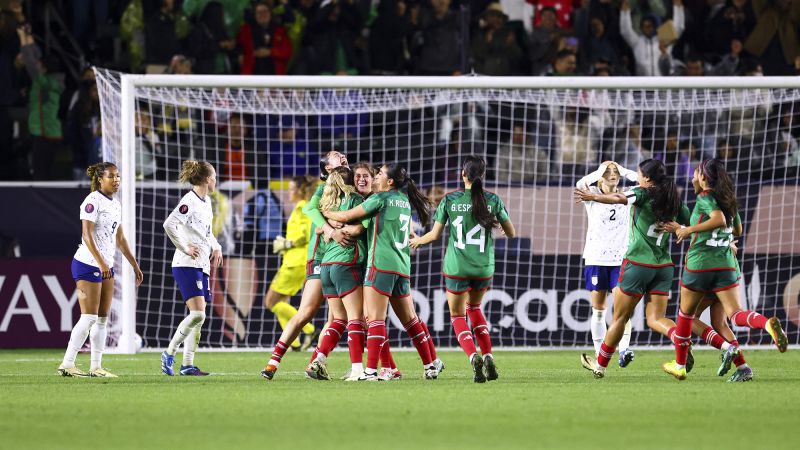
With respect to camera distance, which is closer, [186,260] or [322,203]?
[322,203]

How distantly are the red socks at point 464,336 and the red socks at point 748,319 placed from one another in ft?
7.19

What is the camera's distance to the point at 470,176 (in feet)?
37.2

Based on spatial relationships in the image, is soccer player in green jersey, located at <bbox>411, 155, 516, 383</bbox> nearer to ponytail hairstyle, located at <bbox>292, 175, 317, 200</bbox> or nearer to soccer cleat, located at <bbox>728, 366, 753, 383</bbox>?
soccer cleat, located at <bbox>728, 366, 753, 383</bbox>

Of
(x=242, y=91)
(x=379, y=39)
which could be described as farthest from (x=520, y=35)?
(x=242, y=91)

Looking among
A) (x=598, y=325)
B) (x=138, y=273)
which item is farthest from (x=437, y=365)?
(x=138, y=273)

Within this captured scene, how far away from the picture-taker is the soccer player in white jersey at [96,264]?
1188cm

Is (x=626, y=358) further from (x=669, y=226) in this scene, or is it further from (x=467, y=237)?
(x=467, y=237)

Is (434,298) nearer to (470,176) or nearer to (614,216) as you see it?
(614,216)

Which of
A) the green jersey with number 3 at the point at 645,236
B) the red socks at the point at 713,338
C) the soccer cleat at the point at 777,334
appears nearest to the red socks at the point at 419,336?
the green jersey with number 3 at the point at 645,236

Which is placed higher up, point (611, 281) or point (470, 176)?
point (470, 176)

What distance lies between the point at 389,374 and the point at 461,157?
6.46 metres

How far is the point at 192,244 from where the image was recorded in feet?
40.4

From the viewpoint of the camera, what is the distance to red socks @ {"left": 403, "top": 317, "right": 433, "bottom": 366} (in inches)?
455

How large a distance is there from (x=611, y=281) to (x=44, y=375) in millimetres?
5597
